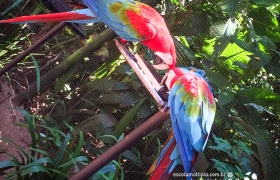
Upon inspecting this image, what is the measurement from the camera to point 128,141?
3.16 ft

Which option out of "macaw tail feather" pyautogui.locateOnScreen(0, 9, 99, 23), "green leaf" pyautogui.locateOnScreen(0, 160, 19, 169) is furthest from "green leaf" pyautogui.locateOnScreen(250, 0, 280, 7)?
"green leaf" pyautogui.locateOnScreen(0, 160, 19, 169)

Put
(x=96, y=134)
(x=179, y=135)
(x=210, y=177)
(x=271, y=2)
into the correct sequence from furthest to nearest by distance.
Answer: (x=96, y=134)
(x=271, y=2)
(x=210, y=177)
(x=179, y=135)

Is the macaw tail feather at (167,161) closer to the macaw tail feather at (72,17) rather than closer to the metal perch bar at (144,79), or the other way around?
the metal perch bar at (144,79)

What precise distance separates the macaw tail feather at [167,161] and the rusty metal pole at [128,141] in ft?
0.22

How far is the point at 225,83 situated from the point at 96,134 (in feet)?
1.45

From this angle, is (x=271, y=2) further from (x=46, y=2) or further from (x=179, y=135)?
(x=46, y=2)

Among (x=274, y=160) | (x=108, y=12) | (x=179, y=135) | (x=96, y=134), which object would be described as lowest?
(x=274, y=160)

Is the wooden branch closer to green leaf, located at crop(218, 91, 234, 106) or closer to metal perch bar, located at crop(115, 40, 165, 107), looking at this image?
metal perch bar, located at crop(115, 40, 165, 107)

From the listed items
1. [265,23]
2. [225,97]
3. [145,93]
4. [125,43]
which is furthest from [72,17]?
[265,23]

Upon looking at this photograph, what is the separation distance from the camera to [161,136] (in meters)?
1.21

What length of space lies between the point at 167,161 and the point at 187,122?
0.10m

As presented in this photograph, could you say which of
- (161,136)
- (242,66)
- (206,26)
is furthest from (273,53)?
(161,136)

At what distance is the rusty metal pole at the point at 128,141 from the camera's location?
0.96m

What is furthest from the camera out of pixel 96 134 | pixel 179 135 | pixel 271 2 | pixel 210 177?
pixel 96 134
